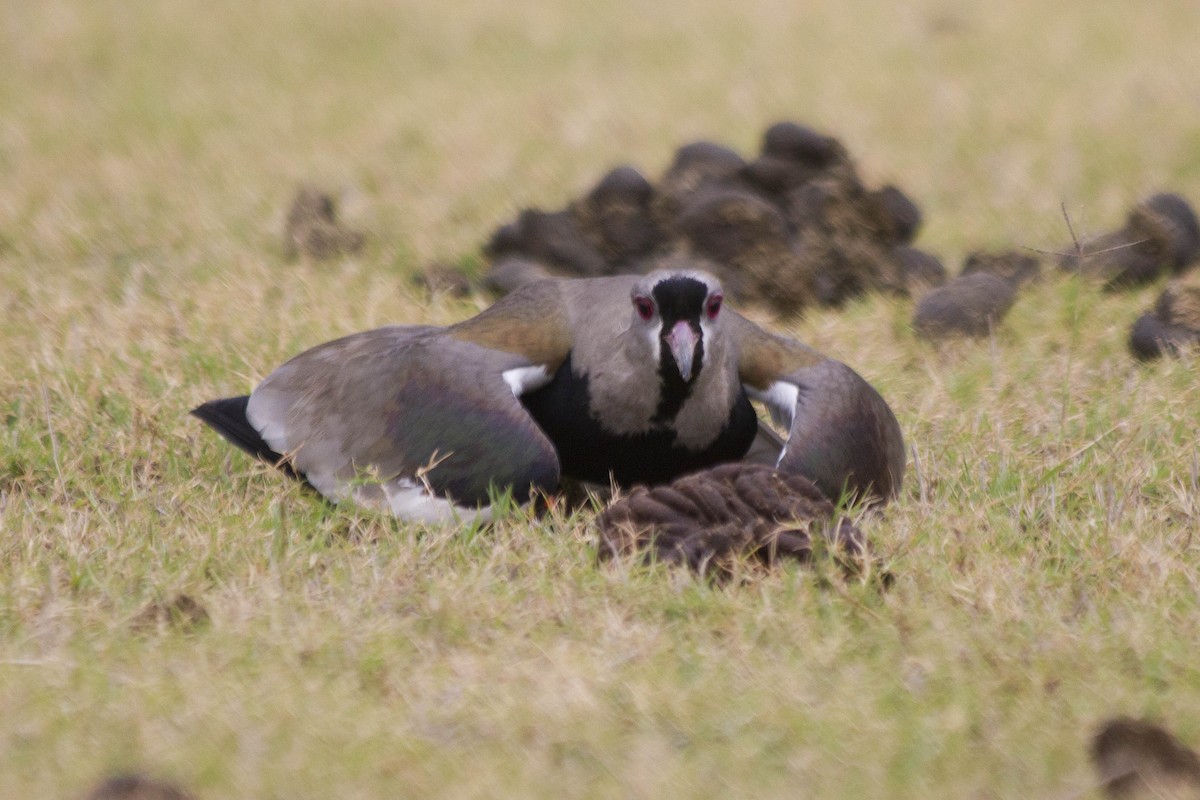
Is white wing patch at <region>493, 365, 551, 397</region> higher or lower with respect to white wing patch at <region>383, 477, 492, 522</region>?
higher

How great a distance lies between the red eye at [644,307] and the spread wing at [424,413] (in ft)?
0.85

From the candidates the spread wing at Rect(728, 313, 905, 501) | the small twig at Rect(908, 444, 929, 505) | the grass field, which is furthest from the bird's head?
the small twig at Rect(908, 444, 929, 505)

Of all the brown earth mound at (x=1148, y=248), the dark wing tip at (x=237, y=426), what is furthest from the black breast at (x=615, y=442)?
the brown earth mound at (x=1148, y=248)

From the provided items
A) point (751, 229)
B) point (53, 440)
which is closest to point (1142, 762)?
point (53, 440)

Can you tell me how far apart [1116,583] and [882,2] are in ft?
27.2

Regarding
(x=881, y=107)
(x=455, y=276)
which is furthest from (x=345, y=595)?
(x=881, y=107)

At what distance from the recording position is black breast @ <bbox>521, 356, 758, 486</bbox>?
3.90 meters

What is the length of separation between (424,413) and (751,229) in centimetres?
217

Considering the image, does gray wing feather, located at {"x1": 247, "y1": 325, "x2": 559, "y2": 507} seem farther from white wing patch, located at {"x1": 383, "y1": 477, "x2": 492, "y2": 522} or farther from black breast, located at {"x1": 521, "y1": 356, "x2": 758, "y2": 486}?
black breast, located at {"x1": 521, "y1": 356, "x2": 758, "y2": 486}

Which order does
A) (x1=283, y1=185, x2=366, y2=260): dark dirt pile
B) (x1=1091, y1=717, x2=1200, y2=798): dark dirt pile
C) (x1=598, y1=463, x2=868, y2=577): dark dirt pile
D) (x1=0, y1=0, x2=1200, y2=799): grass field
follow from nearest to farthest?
(x1=1091, y1=717, x2=1200, y2=798): dark dirt pile
(x1=0, y1=0, x2=1200, y2=799): grass field
(x1=598, y1=463, x2=868, y2=577): dark dirt pile
(x1=283, y1=185, x2=366, y2=260): dark dirt pile

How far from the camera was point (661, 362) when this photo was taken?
149 inches

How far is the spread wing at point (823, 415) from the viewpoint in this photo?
376 cm

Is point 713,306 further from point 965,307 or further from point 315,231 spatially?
point 315,231

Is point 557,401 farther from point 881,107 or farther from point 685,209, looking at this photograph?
point 881,107
